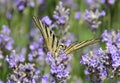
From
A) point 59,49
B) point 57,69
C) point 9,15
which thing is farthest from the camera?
point 9,15

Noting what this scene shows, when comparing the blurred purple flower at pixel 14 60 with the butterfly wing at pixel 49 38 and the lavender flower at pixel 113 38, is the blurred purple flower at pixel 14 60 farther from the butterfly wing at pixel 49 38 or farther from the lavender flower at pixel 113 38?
the lavender flower at pixel 113 38

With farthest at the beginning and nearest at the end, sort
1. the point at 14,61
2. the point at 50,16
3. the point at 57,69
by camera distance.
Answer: the point at 50,16 → the point at 14,61 → the point at 57,69

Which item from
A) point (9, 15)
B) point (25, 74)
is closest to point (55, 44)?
point (25, 74)

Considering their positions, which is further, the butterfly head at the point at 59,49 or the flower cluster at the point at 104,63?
the butterfly head at the point at 59,49

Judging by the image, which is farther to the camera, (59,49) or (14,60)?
(14,60)

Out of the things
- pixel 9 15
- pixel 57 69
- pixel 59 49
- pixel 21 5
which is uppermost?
pixel 9 15

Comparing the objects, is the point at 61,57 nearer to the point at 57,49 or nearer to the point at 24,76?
the point at 57,49

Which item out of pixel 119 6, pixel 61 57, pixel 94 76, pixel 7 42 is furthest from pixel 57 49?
pixel 119 6

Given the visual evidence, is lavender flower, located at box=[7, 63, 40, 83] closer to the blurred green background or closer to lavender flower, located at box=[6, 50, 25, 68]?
lavender flower, located at box=[6, 50, 25, 68]

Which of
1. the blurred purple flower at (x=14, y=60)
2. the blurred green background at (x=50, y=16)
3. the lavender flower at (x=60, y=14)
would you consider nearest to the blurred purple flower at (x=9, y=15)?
the blurred green background at (x=50, y=16)

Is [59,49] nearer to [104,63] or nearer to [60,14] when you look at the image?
[104,63]

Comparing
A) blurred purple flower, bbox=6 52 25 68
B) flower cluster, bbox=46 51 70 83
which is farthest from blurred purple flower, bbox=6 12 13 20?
flower cluster, bbox=46 51 70 83
